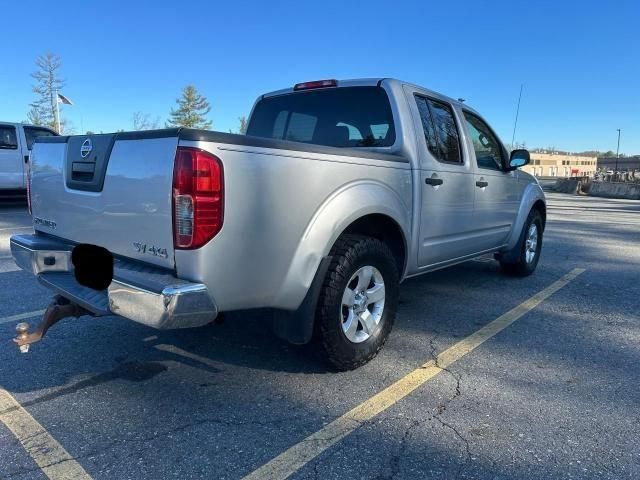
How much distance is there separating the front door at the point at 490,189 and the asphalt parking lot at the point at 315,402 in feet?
2.76

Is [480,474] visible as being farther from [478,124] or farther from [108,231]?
[478,124]

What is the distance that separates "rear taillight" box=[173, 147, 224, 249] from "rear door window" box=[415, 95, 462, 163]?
2.19m

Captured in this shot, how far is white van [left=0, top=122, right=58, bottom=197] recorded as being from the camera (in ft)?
40.8

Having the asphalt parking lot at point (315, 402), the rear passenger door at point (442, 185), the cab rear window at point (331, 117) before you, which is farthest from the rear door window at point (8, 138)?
the rear passenger door at point (442, 185)

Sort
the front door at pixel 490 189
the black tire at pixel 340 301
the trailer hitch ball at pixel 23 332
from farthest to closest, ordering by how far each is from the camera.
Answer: the front door at pixel 490 189 → the black tire at pixel 340 301 → the trailer hitch ball at pixel 23 332

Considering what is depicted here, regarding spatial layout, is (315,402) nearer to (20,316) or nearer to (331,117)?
(331,117)

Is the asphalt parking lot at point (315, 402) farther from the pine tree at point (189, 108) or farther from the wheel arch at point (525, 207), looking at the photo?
the pine tree at point (189, 108)

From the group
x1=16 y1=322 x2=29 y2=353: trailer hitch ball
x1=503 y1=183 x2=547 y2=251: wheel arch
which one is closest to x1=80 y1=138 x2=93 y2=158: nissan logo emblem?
x1=16 y1=322 x2=29 y2=353: trailer hitch ball

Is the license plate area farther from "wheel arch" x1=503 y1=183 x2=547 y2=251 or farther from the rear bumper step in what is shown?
"wheel arch" x1=503 y1=183 x2=547 y2=251

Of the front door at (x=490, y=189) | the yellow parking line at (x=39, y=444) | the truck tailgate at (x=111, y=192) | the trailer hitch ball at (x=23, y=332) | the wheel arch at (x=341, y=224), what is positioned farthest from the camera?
the front door at (x=490, y=189)

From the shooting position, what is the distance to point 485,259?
741cm

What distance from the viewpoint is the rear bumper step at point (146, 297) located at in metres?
2.37

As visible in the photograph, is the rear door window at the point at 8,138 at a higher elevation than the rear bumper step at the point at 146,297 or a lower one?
higher

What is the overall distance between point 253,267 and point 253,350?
1.23 metres
